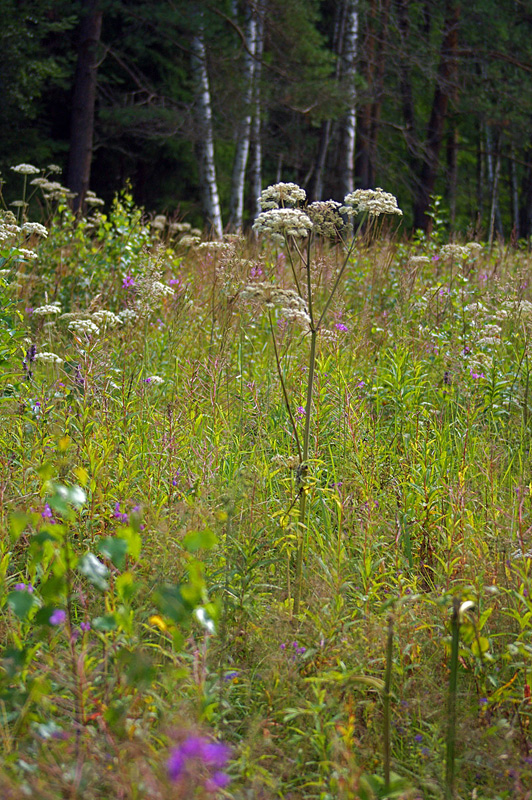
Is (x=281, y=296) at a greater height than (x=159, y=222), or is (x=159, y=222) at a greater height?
(x=159, y=222)

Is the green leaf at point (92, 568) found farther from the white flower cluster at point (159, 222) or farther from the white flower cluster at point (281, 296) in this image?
the white flower cluster at point (159, 222)

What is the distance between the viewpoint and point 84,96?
12422mm

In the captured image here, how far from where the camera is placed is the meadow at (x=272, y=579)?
1.40 metres

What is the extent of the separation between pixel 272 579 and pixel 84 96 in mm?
12456

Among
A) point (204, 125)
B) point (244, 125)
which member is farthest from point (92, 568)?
point (244, 125)

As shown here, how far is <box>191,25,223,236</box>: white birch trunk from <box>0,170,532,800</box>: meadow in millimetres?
9892

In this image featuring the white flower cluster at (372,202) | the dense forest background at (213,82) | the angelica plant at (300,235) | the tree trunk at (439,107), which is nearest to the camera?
the angelica plant at (300,235)

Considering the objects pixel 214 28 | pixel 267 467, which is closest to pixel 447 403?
pixel 267 467

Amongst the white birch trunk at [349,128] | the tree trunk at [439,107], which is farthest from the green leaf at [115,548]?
the tree trunk at [439,107]

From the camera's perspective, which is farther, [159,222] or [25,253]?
[159,222]

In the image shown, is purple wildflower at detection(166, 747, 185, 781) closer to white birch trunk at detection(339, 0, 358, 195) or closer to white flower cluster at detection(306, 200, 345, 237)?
white flower cluster at detection(306, 200, 345, 237)

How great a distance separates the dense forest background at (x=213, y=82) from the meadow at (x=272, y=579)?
711cm

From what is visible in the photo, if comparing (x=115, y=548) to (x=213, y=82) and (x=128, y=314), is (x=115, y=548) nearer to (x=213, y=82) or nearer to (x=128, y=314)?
(x=128, y=314)

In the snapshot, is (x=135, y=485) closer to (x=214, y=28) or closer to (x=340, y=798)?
(x=340, y=798)
